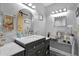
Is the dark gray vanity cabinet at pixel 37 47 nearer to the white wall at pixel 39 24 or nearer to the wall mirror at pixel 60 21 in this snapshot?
the white wall at pixel 39 24

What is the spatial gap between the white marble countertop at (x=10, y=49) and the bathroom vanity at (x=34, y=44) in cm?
5

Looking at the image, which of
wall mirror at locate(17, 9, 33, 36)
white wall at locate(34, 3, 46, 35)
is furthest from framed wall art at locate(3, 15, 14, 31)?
white wall at locate(34, 3, 46, 35)

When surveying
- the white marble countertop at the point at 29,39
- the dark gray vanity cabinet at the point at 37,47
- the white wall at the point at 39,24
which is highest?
the white wall at the point at 39,24

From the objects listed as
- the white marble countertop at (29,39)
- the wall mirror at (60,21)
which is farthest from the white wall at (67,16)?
the white marble countertop at (29,39)

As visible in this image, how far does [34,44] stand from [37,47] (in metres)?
0.05

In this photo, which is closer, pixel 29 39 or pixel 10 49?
pixel 10 49

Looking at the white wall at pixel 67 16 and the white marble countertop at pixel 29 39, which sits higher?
the white wall at pixel 67 16

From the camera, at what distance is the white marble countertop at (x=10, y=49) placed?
81 cm

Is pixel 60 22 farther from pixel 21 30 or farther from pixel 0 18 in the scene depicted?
pixel 0 18

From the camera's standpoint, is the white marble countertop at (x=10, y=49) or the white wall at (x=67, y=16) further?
the white wall at (x=67, y=16)

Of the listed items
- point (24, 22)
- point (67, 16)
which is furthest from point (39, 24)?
point (67, 16)

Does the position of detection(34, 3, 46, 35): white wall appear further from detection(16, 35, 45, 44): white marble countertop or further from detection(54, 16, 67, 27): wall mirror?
detection(54, 16, 67, 27): wall mirror

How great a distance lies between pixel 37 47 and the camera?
3.06ft

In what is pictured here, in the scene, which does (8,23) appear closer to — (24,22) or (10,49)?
(24,22)
